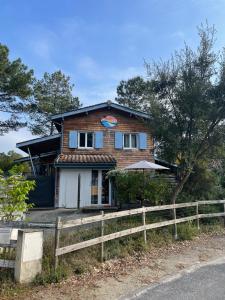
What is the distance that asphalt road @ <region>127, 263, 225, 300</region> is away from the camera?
203 inches

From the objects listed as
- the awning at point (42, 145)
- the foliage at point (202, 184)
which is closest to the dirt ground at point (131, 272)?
the foliage at point (202, 184)

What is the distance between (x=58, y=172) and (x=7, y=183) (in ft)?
38.8

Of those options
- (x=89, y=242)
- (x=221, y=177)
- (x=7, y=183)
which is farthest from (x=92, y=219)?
(x=221, y=177)

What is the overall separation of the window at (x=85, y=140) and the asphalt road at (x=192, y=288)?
45.6 ft

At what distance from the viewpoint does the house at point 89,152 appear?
18297 millimetres

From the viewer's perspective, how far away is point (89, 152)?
19.6 metres

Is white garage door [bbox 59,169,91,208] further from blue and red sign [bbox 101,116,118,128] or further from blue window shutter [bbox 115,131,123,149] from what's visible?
blue and red sign [bbox 101,116,118,128]

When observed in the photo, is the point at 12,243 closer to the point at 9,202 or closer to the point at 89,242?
the point at 9,202

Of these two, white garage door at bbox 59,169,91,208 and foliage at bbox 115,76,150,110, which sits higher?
foliage at bbox 115,76,150,110

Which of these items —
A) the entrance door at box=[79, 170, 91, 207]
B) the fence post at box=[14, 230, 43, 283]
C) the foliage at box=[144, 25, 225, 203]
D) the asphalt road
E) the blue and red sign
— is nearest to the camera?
the asphalt road

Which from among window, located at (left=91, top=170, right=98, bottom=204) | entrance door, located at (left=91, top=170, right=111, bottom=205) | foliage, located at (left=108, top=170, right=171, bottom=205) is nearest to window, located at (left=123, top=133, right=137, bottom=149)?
entrance door, located at (left=91, top=170, right=111, bottom=205)

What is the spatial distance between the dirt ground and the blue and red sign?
11879mm

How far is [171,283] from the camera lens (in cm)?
588

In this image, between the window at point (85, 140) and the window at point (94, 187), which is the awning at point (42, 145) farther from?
the window at point (94, 187)
